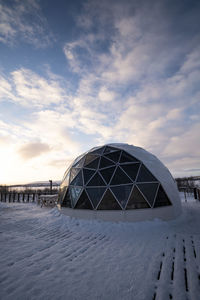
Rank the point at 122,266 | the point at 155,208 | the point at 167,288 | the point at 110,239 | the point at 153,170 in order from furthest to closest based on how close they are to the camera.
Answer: the point at 153,170 → the point at 155,208 → the point at 110,239 → the point at 122,266 → the point at 167,288

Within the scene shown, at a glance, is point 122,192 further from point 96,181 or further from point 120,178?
point 96,181

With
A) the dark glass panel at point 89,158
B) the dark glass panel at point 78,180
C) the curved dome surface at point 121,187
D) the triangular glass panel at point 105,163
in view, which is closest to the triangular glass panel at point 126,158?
the curved dome surface at point 121,187

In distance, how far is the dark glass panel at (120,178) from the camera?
838 centimetres

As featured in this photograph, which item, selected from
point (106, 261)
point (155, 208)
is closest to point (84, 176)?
point (155, 208)

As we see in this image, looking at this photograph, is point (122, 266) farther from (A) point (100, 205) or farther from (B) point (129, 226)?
(A) point (100, 205)

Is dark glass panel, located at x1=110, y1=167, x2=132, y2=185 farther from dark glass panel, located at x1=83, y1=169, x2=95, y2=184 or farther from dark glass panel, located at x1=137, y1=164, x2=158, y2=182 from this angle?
dark glass panel, located at x1=83, y1=169, x2=95, y2=184

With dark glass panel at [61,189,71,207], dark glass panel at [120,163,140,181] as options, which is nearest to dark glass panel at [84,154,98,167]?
dark glass panel at [120,163,140,181]

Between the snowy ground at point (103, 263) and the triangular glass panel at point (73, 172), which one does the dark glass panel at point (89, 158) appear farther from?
the snowy ground at point (103, 263)

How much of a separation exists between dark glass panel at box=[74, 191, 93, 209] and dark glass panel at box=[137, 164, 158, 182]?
11.4ft

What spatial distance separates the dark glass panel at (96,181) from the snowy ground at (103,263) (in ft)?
8.42

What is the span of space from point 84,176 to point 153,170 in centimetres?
477

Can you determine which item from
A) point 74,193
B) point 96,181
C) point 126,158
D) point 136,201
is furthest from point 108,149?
point 136,201

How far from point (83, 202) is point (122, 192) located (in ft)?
8.77

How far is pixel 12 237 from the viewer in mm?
6121
